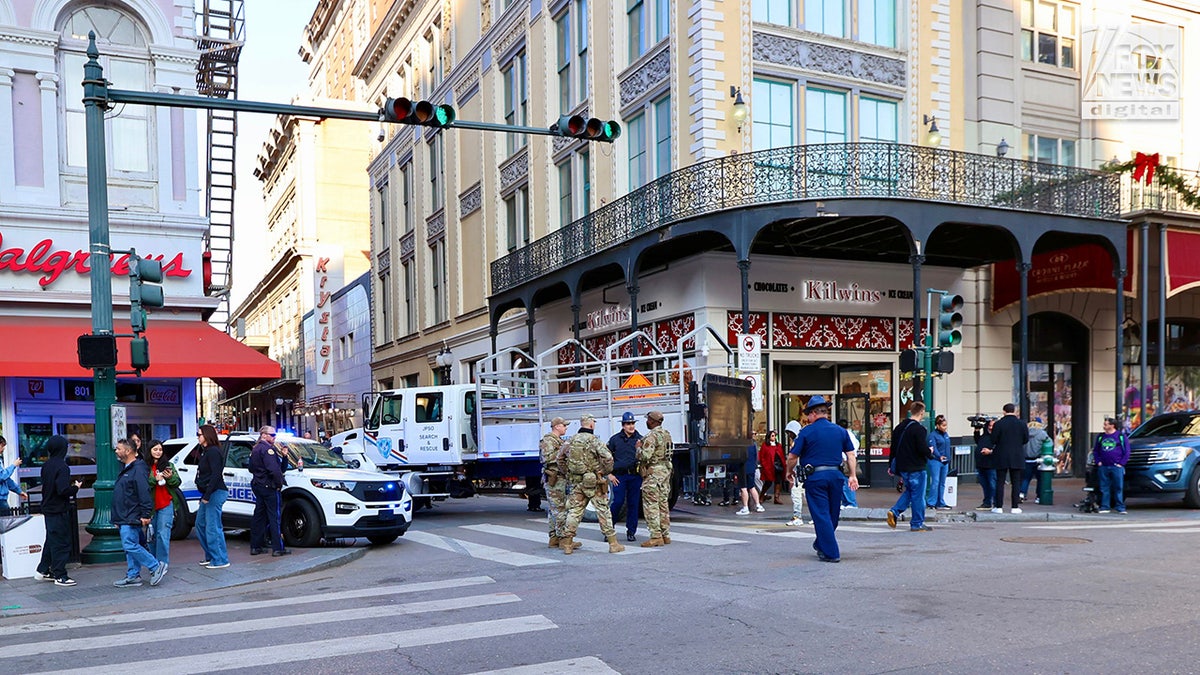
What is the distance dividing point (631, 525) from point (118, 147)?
12.3m

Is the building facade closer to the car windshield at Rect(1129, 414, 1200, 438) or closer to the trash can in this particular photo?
the trash can

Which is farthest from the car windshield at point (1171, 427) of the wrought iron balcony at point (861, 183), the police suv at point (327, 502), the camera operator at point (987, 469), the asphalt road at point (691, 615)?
the police suv at point (327, 502)

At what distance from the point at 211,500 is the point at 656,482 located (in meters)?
5.39

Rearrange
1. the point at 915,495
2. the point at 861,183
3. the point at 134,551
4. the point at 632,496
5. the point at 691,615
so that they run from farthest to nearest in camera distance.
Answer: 1. the point at 861,183
2. the point at 915,495
3. the point at 632,496
4. the point at 134,551
5. the point at 691,615

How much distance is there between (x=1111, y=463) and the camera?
16.3 meters

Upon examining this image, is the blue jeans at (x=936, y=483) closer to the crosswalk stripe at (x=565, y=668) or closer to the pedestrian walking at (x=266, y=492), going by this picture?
the pedestrian walking at (x=266, y=492)

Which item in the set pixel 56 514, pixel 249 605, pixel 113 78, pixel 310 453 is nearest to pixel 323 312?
pixel 113 78

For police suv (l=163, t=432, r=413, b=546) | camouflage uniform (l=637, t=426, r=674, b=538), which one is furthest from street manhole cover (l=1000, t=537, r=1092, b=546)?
police suv (l=163, t=432, r=413, b=546)

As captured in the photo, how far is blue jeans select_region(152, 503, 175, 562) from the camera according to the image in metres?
11.2

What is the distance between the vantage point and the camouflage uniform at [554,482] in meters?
12.7

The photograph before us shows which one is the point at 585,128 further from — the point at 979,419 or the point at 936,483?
the point at 979,419

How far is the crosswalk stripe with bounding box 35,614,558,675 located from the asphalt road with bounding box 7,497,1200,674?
0.03 metres

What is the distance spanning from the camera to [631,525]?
533 inches

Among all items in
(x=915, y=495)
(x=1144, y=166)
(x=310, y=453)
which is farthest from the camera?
(x=1144, y=166)
